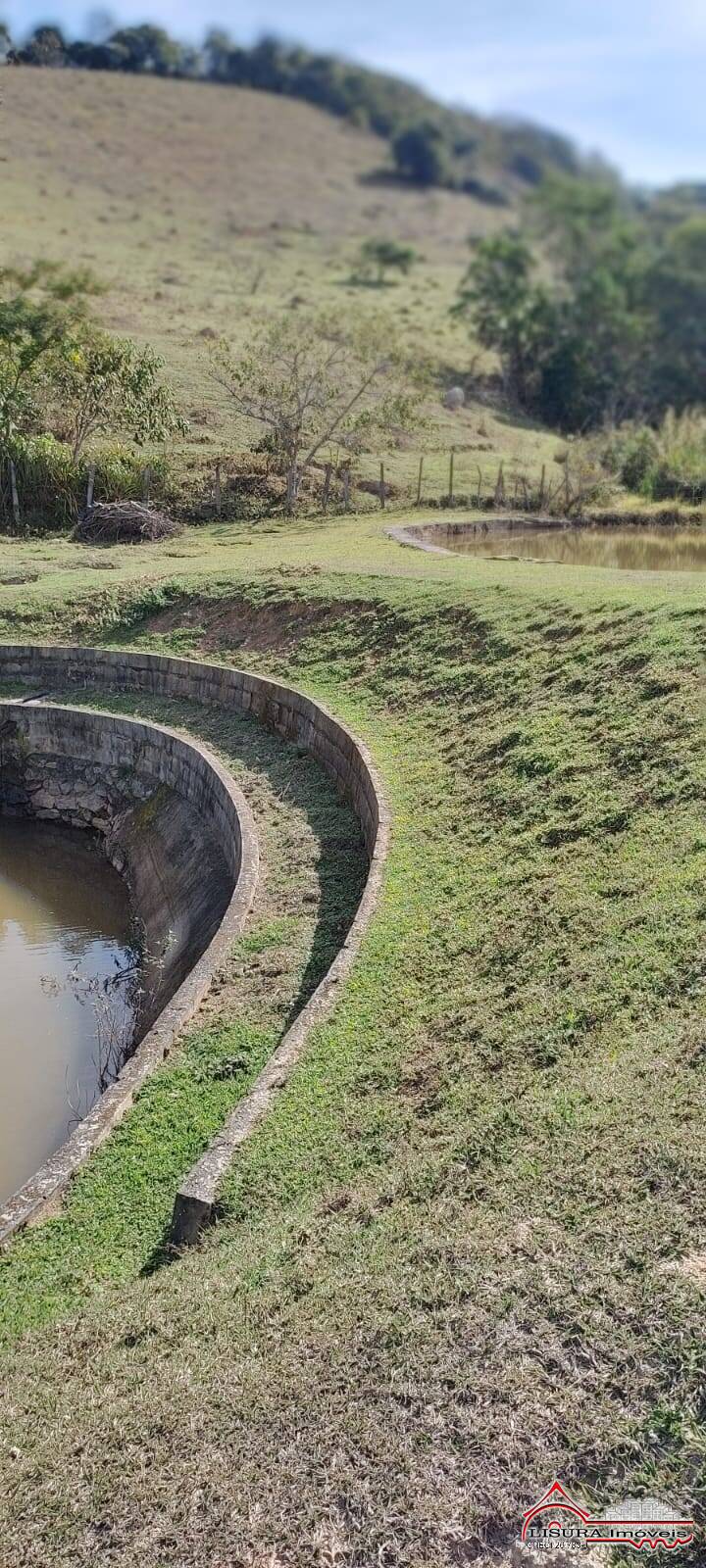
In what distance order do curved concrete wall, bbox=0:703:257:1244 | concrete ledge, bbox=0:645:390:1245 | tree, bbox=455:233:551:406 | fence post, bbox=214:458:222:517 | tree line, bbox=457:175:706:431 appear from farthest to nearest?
tree, bbox=455:233:551:406 < tree line, bbox=457:175:706:431 < fence post, bbox=214:458:222:517 < curved concrete wall, bbox=0:703:257:1244 < concrete ledge, bbox=0:645:390:1245

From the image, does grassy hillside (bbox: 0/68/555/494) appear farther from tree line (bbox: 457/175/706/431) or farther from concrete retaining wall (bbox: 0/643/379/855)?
concrete retaining wall (bbox: 0/643/379/855)

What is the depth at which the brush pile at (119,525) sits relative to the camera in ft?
72.7

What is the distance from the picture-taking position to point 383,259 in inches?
2157

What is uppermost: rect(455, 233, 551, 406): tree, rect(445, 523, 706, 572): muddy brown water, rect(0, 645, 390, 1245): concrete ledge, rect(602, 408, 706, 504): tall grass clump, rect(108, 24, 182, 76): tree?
rect(108, 24, 182, 76): tree

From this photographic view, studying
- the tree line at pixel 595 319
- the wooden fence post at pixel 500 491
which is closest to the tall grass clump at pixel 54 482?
the wooden fence post at pixel 500 491

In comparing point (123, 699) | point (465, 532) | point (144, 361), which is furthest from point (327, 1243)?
point (144, 361)

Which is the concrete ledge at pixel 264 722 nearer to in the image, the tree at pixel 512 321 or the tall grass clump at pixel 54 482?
the tall grass clump at pixel 54 482

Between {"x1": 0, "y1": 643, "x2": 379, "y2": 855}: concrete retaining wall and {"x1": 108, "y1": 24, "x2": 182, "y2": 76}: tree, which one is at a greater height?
{"x1": 108, "y1": 24, "x2": 182, "y2": 76}: tree

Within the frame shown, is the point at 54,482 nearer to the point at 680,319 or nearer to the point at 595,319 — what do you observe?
the point at 595,319

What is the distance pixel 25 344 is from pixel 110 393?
8.27 feet

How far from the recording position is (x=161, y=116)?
70.1 m

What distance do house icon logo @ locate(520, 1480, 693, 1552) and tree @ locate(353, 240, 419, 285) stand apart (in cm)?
5647

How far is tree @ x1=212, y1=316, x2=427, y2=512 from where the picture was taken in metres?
25.2

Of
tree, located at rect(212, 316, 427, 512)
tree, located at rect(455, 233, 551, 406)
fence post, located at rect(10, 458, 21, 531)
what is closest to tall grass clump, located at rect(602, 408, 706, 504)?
tree, located at rect(212, 316, 427, 512)
